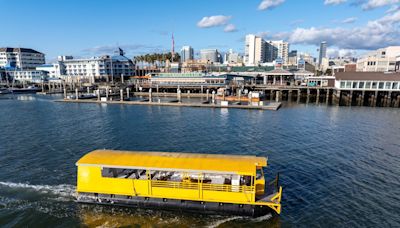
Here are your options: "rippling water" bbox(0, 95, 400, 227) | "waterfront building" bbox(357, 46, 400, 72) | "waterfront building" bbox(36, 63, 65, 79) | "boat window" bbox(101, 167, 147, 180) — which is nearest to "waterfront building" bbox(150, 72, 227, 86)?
"rippling water" bbox(0, 95, 400, 227)

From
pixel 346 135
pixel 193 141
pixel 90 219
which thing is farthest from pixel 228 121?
pixel 90 219

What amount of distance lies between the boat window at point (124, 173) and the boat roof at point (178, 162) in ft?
2.82

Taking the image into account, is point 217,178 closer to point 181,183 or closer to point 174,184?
point 181,183

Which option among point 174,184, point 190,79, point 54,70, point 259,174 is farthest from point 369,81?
point 54,70

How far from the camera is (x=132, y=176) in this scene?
728 inches

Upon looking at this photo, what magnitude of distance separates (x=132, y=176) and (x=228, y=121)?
35.2 m

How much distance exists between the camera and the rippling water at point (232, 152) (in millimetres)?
17625

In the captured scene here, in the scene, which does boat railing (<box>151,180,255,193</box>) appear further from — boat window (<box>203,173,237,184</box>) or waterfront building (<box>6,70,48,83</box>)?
waterfront building (<box>6,70,48,83</box>)

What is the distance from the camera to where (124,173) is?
62.2 ft

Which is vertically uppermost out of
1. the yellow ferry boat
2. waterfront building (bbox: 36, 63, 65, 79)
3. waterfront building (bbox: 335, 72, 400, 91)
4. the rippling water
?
waterfront building (bbox: 36, 63, 65, 79)

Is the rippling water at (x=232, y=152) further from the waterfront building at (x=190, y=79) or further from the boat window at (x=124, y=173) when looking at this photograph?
the waterfront building at (x=190, y=79)

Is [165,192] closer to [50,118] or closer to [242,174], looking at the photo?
[242,174]

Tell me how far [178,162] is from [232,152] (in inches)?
577

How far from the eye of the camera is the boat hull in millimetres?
16980
